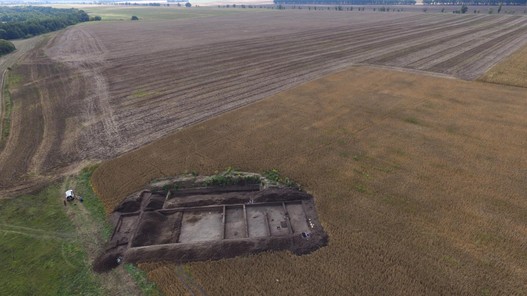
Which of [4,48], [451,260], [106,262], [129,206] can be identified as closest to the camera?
[451,260]

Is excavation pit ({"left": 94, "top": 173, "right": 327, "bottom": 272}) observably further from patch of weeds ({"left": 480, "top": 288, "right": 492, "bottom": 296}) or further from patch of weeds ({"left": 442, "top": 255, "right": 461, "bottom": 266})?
patch of weeds ({"left": 480, "top": 288, "right": 492, "bottom": 296})

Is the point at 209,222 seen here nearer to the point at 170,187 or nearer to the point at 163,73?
the point at 170,187

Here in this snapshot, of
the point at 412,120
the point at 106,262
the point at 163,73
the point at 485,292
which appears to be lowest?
the point at 485,292

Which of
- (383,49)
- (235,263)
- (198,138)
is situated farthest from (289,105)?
(383,49)

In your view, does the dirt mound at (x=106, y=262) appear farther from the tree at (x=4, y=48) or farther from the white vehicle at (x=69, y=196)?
the tree at (x=4, y=48)

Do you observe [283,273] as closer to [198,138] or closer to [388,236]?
[388,236]

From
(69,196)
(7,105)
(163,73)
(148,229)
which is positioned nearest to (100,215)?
(69,196)
